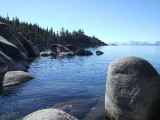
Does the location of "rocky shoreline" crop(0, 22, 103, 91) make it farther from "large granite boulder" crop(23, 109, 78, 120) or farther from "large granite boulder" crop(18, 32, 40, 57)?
"large granite boulder" crop(23, 109, 78, 120)

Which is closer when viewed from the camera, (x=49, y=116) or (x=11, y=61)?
(x=49, y=116)

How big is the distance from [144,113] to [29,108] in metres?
8.05

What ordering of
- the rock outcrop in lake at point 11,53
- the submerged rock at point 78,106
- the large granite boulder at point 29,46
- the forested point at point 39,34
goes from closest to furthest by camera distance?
the submerged rock at point 78,106 → the rock outcrop in lake at point 11,53 → the large granite boulder at point 29,46 → the forested point at point 39,34

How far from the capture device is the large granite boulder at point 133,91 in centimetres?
1103

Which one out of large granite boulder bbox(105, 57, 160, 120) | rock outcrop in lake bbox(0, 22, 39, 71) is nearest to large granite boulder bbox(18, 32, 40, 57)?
rock outcrop in lake bbox(0, 22, 39, 71)

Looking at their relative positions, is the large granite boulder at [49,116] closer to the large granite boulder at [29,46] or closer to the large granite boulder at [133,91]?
the large granite boulder at [133,91]

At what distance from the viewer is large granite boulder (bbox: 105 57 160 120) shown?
11031 mm

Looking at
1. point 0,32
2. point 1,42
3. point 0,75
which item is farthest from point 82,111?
point 0,32

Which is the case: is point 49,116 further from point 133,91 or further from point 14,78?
point 14,78

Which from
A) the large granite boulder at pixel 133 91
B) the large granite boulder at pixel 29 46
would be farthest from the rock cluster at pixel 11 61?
the large granite boulder at pixel 133 91

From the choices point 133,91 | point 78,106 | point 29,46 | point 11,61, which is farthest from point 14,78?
point 29,46

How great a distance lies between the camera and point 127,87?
11.4 meters

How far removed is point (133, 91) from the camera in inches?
441

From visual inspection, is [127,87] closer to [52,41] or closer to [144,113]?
[144,113]
